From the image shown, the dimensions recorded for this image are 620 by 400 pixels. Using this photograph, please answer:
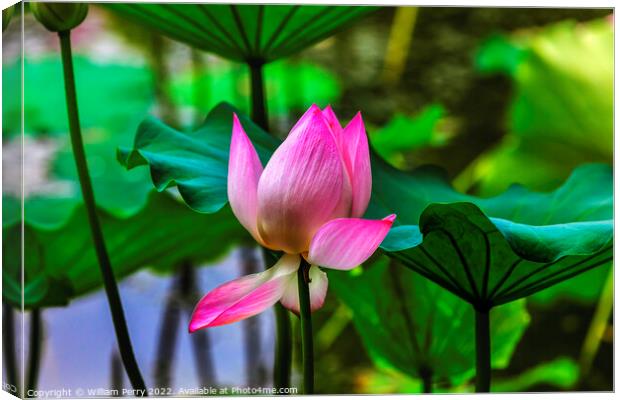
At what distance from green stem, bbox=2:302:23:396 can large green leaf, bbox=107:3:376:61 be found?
332mm

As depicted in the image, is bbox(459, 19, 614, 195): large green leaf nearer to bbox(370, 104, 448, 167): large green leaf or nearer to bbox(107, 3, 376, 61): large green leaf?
bbox(370, 104, 448, 167): large green leaf

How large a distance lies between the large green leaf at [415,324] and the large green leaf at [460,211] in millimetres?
107

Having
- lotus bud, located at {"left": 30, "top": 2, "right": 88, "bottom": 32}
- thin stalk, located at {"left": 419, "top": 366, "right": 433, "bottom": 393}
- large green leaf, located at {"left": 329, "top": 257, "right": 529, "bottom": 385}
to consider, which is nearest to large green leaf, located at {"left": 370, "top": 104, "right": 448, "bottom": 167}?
large green leaf, located at {"left": 329, "top": 257, "right": 529, "bottom": 385}

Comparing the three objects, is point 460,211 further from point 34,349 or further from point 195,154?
point 34,349

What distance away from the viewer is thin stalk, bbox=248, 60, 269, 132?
845 millimetres

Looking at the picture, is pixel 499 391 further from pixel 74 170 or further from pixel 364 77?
pixel 74 170

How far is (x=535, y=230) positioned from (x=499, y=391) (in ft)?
1.09

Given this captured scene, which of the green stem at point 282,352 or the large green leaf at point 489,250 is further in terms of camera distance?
the green stem at point 282,352

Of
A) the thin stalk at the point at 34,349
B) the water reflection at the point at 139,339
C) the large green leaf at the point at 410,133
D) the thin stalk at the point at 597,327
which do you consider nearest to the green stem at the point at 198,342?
the water reflection at the point at 139,339

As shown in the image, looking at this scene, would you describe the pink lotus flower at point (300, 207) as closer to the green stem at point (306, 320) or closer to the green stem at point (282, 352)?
the green stem at point (306, 320)

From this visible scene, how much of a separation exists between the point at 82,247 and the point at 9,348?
0.45 ft

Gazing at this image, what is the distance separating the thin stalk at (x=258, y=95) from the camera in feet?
2.77

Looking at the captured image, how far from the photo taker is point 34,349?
83cm

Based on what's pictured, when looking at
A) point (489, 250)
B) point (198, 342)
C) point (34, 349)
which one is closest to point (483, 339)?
point (489, 250)
